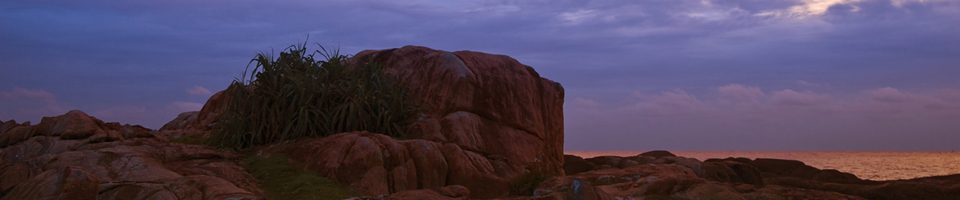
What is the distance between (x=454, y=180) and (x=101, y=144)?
5555 millimetres

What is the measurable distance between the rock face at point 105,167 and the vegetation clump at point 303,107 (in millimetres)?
1066

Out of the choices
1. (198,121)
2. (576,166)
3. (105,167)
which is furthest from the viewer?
(576,166)

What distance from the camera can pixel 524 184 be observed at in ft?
31.8

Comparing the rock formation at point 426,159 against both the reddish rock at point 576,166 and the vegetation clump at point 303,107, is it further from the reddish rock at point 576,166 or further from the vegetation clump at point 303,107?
the reddish rock at point 576,166

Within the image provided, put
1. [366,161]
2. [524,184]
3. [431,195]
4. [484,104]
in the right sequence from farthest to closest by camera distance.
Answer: [484,104]
[524,184]
[366,161]
[431,195]

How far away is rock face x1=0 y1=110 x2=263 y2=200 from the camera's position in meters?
5.70

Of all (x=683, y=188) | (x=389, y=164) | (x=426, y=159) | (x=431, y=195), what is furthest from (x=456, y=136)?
(x=431, y=195)

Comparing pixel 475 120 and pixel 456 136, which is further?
pixel 475 120

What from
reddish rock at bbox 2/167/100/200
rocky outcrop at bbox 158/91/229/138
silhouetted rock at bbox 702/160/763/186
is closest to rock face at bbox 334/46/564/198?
reddish rock at bbox 2/167/100/200

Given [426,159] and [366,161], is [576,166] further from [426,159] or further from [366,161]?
[366,161]

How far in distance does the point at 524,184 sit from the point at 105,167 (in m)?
5.96

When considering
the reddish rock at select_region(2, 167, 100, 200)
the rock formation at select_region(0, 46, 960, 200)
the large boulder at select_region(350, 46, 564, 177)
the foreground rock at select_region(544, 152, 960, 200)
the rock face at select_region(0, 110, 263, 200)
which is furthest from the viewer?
the large boulder at select_region(350, 46, 564, 177)

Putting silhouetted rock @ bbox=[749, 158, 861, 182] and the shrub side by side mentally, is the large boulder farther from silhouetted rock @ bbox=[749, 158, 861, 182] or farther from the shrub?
silhouetted rock @ bbox=[749, 158, 861, 182]

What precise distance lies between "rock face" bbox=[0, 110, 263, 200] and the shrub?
4.02 meters
